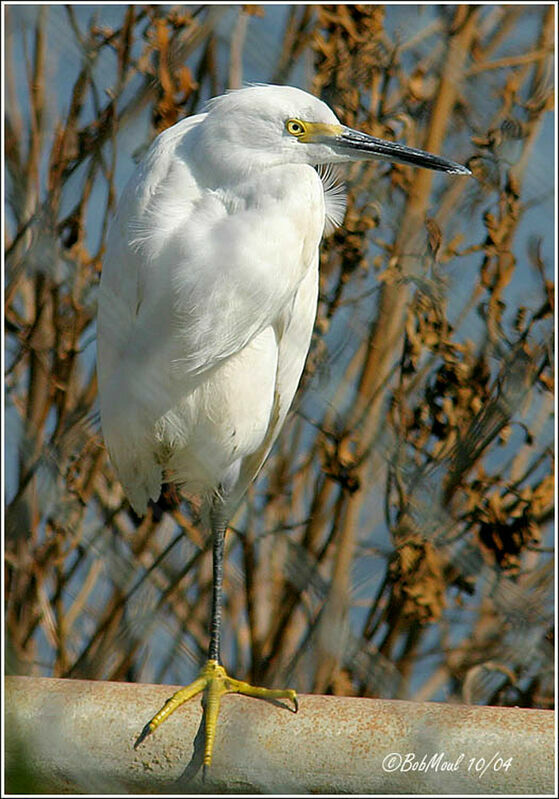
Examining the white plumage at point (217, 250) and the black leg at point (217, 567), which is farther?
the black leg at point (217, 567)

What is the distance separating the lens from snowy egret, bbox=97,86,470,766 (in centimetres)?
84

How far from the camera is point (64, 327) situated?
1.35m

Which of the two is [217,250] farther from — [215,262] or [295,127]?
[295,127]

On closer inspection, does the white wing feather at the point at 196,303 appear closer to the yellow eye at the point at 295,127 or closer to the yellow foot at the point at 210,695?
the yellow eye at the point at 295,127

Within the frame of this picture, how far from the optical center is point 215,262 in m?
0.85

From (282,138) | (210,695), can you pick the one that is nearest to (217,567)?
(210,695)

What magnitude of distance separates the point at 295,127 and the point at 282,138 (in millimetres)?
18

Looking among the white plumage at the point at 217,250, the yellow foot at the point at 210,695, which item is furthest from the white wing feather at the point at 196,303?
the yellow foot at the point at 210,695

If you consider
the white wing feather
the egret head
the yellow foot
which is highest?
the egret head

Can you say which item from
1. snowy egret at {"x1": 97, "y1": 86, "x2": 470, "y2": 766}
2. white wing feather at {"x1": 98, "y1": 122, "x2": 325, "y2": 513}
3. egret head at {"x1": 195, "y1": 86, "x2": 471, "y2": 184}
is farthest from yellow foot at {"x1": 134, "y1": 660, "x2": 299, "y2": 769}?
egret head at {"x1": 195, "y1": 86, "x2": 471, "y2": 184}

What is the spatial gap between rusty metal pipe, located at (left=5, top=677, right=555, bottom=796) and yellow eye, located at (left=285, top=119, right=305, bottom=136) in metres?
0.50

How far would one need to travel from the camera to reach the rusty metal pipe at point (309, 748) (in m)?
0.75

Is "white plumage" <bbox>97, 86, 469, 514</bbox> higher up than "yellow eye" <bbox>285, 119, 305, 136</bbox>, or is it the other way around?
"yellow eye" <bbox>285, 119, 305, 136</bbox>

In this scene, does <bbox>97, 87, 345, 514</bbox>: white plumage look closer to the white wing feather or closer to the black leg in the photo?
the white wing feather
